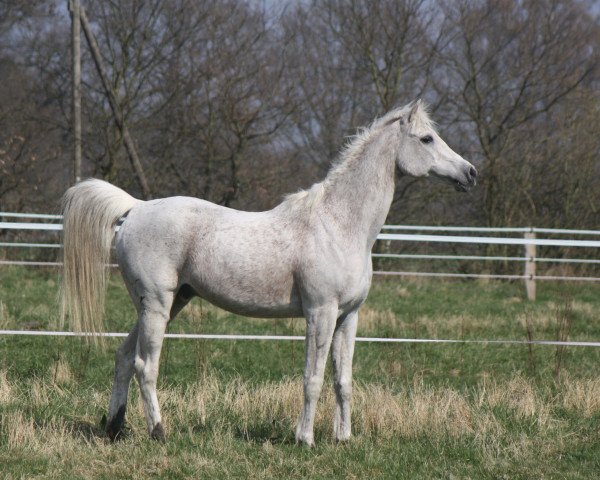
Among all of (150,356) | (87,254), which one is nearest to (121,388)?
(150,356)

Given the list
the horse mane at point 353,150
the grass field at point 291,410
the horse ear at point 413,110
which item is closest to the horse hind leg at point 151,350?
the grass field at point 291,410

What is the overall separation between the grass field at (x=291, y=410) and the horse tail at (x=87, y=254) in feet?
2.48

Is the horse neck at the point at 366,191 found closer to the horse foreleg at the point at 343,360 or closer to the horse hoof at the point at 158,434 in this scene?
the horse foreleg at the point at 343,360

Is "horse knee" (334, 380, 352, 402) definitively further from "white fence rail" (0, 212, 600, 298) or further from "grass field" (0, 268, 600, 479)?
"white fence rail" (0, 212, 600, 298)

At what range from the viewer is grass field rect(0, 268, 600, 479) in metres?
4.61

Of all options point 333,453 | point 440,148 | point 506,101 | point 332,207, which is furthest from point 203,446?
point 506,101

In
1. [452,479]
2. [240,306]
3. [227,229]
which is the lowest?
[452,479]

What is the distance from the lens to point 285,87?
747 inches

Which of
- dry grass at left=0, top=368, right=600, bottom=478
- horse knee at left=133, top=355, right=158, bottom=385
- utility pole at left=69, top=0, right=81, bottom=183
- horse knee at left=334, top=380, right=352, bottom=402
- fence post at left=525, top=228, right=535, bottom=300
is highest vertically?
utility pole at left=69, top=0, right=81, bottom=183

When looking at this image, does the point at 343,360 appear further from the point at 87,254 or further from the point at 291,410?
the point at 87,254

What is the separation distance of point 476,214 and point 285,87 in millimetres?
5268

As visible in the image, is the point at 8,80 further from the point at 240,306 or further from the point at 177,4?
the point at 240,306

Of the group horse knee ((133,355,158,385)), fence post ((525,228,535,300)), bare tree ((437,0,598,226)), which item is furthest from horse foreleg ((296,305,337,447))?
bare tree ((437,0,598,226))

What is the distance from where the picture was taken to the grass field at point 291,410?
461 cm
